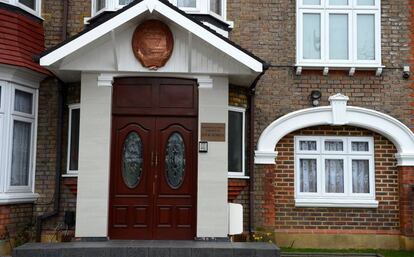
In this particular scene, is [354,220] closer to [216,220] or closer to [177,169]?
[216,220]

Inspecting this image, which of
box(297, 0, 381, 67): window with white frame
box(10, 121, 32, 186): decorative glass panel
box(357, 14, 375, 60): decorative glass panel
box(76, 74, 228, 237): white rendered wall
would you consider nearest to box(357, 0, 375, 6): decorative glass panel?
box(297, 0, 381, 67): window with white frame

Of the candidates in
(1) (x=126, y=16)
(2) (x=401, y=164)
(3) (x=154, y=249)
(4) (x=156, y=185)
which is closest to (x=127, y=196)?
(4) (x=156, y=185)

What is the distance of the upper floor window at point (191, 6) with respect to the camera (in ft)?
34.4

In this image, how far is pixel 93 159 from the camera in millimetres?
9328

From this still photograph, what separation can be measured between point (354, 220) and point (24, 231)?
6.64 m

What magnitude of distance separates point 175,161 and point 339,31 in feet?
15.2

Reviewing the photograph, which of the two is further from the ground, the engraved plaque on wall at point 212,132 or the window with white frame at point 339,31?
the window with white frame at point 339,31

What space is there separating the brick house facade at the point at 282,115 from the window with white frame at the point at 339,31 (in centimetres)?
19

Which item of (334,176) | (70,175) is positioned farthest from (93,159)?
(334,176)

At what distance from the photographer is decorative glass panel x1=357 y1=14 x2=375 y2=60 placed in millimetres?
11195

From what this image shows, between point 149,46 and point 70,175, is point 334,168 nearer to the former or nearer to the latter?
point 149,46

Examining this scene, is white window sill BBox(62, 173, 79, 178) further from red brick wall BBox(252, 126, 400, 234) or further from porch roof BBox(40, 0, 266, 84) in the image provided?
red brick wall BBox(252, 126, 400, 234)

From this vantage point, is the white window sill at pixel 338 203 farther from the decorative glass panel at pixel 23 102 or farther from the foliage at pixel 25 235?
the decorative glass panel at pixel 23 102

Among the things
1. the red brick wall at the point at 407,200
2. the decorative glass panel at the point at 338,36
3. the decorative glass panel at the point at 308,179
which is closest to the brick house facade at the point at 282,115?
the red brick wall at the point at 407,200
